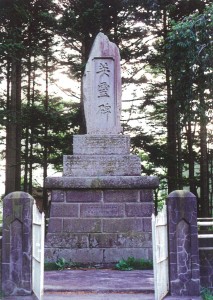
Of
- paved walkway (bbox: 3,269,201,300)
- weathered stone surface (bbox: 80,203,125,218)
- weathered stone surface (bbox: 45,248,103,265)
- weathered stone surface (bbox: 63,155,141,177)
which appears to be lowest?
paved walkway (bbox: 3,269,201,300)

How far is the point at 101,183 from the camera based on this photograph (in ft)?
28.9

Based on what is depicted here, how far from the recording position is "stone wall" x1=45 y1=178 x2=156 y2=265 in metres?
8.52

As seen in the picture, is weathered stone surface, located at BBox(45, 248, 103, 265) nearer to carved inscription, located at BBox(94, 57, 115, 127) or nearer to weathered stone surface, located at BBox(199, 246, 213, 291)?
weathered stone surface, located at BBox(199, 246, 213, 291)

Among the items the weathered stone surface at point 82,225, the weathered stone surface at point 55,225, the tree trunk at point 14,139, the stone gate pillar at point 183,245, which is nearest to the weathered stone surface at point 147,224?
the weathered stone surface at point 82,225

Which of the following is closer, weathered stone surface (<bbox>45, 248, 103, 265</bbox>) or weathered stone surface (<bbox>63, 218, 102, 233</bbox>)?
weathered stone surface (<bbox>45, 248, 103, 265</bbox>)

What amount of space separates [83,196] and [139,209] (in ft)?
3.86

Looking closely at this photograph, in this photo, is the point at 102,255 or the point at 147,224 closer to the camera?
the point at 102,255

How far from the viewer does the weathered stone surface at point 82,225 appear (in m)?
8.67

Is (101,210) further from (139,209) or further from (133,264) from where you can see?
(133,264)

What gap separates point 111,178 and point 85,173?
637 millimetres

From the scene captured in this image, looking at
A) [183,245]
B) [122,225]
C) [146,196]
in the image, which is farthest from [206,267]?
[146,196]

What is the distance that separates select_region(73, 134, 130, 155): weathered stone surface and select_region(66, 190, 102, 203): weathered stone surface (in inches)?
37.1

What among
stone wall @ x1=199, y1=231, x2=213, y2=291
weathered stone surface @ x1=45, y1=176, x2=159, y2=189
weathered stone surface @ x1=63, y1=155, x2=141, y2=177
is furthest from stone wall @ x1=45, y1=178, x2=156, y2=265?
stone wall @ x1=199, y1=231, x2=213, y2=291

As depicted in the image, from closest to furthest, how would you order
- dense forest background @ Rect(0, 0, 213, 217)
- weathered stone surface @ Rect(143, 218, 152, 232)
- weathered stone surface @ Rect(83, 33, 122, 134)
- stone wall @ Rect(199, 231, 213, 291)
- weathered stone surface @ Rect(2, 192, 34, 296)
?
1. weathered stone surface @ Rect(2, 192, 34, 296)
2. stone wall @ Rect(199, 231, 213, 291)
3. weathered stone surface @ Rect(143, 218, 152, 232)
4. weathered stone surface @ Rect(83, 33, 122, 134)
5. dense forest background @ Rect(0, 0, 213, 217)
